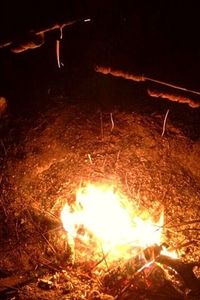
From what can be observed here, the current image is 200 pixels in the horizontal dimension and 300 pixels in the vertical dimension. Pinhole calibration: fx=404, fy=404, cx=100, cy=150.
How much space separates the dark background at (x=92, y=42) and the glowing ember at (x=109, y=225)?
1.41 m

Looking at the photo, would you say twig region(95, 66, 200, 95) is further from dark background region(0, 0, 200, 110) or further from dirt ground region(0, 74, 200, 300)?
dark background region(0, 0, 200, 110)

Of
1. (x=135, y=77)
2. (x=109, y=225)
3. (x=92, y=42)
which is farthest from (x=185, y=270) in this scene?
(x=92, y=42)

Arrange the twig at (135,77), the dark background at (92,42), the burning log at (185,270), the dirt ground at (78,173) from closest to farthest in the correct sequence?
1. the twig at (135,77)
2. the burning log at (185,270)
3. the dirt ground at (78,173)
4. the dark background at (92,42)

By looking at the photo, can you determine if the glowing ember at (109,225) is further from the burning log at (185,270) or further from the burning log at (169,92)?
the burning log at (169,92)

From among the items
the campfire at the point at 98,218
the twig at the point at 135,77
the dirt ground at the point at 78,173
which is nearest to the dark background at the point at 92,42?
the dirt ground at the point at 78,173

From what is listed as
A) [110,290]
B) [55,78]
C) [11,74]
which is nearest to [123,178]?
[110,290]

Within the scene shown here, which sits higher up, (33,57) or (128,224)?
(33,57)

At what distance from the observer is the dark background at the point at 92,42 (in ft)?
15.8

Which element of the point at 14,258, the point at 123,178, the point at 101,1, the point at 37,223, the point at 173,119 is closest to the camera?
the point at 14,258

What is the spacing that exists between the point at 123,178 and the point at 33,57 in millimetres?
2230

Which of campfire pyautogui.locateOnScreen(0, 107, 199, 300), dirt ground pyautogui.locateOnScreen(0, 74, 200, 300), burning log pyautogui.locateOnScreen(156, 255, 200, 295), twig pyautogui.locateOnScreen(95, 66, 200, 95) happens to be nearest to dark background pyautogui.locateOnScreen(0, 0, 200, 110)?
dirt ground pyautogui.locateOnScreen(0, 74, 200, 300)

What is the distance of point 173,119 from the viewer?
429 cm

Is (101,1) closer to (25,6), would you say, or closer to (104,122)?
(25,6)

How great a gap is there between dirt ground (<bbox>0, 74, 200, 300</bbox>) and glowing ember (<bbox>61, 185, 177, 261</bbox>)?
0.41 feet
